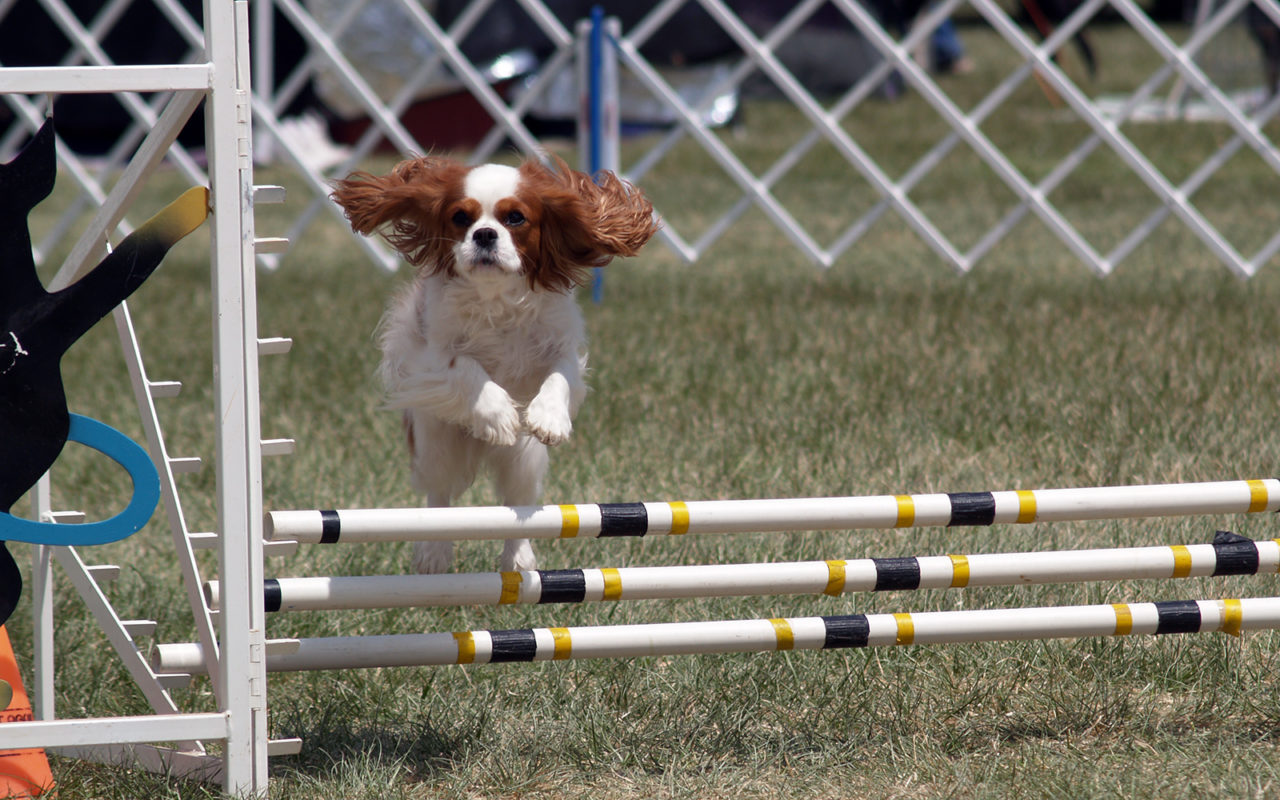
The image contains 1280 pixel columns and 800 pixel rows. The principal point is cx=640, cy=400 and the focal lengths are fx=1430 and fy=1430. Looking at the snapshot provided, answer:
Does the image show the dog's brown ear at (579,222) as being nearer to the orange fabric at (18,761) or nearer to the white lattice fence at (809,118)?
the white lattice fence at (809,118)

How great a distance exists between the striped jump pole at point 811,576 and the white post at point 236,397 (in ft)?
0.58

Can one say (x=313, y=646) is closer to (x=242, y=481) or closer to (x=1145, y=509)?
(x=242, y=481)

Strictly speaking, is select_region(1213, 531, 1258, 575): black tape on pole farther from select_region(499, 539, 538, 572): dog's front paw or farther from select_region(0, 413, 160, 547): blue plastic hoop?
select_region(0, 413, 160, 547): blue plastic hoop

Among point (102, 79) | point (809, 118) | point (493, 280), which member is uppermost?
point (809, 118)

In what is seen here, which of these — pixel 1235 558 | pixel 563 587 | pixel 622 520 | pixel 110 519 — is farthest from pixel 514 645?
pixel 1235 558

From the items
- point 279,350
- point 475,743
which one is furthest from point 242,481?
point 475,743

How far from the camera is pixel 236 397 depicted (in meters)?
2.15

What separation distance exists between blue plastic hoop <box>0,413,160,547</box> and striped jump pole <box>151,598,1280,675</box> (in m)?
0.28

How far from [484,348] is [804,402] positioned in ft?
6.56

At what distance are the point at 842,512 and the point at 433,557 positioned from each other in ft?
3.66

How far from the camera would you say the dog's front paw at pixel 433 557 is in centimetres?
320

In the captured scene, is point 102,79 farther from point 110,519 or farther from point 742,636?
point 742,636

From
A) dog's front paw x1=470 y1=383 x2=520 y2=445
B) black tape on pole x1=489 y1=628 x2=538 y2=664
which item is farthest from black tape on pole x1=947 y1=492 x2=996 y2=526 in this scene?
dog's front paw x1=470 y1=383 x2=520 y2=445

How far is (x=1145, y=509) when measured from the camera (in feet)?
8.10
